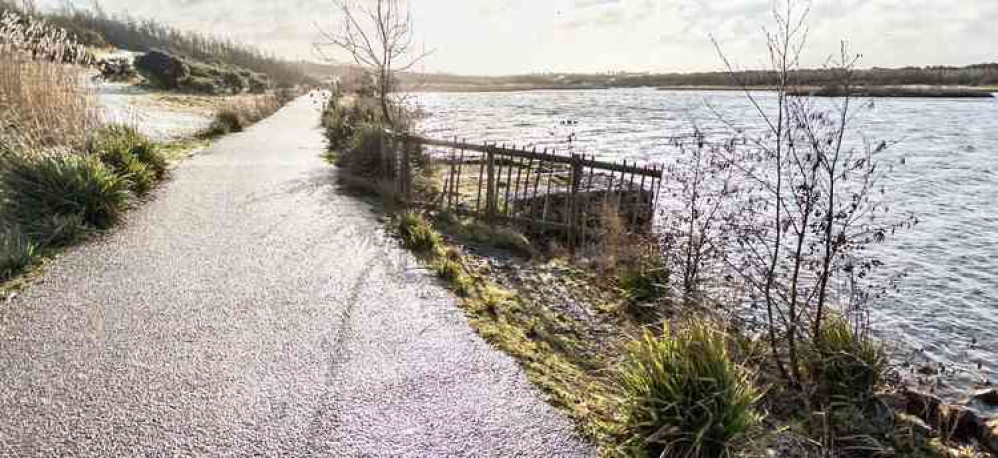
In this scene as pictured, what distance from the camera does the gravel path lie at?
3.11 meters

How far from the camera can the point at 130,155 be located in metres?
8.42

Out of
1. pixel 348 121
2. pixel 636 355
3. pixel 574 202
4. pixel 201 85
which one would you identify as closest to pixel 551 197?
pixel 574 202

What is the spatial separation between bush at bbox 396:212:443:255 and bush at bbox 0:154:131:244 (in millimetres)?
3739

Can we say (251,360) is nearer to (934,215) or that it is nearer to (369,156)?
(369,156)

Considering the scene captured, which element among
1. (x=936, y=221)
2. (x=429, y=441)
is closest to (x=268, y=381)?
(x=429, y=441)

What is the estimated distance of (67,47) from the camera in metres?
8.96

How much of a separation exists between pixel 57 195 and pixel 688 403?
7.58 meters

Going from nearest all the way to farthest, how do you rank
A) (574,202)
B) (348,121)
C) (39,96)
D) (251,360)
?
(251,360) < (39,96) < (574,202) < (348,121)

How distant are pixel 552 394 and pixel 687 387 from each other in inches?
37.1

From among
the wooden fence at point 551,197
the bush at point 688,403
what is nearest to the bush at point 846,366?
the bush at point 688,403

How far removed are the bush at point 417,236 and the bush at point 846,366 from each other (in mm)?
4275

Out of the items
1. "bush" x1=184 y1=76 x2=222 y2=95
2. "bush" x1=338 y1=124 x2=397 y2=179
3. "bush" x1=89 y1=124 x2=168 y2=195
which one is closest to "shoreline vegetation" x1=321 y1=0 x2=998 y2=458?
"bush" x1=338 y1=124 x2=397 y2=179

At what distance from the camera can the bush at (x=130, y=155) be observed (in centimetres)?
804

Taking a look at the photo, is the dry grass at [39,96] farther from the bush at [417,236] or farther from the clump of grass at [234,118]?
the clump of grass at [234,118]
